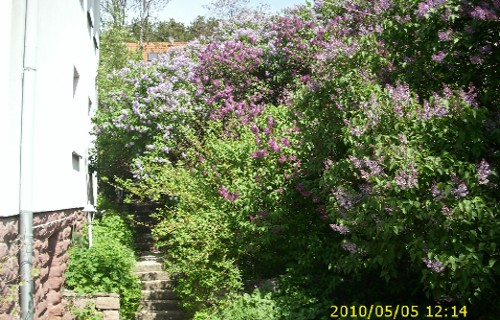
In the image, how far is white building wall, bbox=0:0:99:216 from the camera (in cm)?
525

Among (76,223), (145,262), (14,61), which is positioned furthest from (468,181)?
(145,262)

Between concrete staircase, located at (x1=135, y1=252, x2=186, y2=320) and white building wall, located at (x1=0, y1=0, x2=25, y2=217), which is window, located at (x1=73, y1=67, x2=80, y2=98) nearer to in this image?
concrete staircase, located at (x1=135, y1=252, x2=186, y2=320)

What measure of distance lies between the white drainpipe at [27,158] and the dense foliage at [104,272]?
2754 millimetres

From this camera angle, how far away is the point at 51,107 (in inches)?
274

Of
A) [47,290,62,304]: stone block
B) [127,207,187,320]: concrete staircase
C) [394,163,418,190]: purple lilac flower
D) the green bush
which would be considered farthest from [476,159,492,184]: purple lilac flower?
[127,207,187,320]: concrete staircase

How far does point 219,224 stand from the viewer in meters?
8.80

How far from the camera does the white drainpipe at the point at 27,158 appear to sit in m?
5.35

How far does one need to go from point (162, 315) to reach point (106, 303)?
6.79 feet

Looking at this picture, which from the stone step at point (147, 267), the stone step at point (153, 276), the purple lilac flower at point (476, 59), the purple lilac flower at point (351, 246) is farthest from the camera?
the stone step at point (147, 267)

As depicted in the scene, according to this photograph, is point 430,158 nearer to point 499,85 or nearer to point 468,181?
point 468,181

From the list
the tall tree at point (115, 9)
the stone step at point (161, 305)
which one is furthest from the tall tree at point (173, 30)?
the stone step at point (161, 305)

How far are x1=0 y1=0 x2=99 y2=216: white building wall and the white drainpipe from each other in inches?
2.4

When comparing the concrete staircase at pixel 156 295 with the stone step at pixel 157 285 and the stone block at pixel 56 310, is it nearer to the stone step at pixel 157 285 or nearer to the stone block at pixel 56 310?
the stone step at pixel 157 285

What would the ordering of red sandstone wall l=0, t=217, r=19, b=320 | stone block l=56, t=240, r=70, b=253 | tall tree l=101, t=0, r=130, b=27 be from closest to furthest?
red sandstone wall l=0, t=217, r=19, b=320, stone block l=56, t=240, r=70, b=253, tall tree l=101, t=0, r=130, b=27
